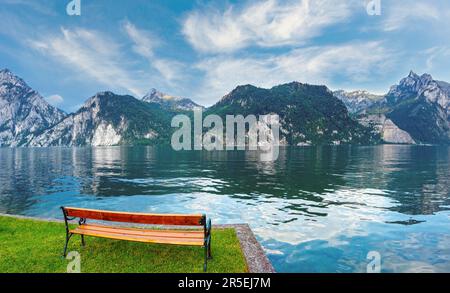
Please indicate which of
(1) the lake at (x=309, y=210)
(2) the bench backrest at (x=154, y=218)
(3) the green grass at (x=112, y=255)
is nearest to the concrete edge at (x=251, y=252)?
(3) the green grass at (x=112, y=255)

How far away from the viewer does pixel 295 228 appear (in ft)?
60.0

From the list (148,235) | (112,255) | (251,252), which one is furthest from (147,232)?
(251,252)

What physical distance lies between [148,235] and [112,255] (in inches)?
79.6

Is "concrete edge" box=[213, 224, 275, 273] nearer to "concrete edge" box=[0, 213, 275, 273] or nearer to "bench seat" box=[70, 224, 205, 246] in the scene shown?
"concrete edge" box=[0, 213, 275, 273]

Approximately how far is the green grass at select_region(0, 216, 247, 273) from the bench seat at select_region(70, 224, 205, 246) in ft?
3.20

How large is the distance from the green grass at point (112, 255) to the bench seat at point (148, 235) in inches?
38.4

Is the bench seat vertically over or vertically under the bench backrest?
under

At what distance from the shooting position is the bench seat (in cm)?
1025

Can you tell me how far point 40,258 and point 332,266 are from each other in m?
11.6

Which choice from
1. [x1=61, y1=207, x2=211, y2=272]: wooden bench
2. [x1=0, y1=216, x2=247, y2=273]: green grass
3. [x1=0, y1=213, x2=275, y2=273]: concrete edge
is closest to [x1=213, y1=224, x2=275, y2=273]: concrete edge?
[x1=0, y1=213, x2=275, y2=273]: concrete edge

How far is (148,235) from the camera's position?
35.8ft
